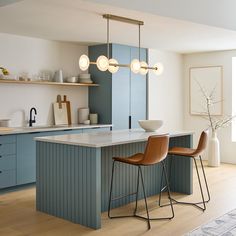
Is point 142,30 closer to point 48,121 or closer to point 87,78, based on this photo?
point 87,78

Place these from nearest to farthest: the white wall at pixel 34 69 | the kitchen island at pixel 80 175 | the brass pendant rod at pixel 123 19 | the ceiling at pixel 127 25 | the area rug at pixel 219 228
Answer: the area rug at pixel 219 228 → the kitchen island at pixel 80 175 → the ceiling at pixel 127 25 → the brass pendant rod at pixel 123 19 → the white wall at pixel 34 69

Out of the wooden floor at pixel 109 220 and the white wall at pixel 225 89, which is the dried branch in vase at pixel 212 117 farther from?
the wooden floor at pixel 109 220

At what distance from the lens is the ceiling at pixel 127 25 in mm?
4086

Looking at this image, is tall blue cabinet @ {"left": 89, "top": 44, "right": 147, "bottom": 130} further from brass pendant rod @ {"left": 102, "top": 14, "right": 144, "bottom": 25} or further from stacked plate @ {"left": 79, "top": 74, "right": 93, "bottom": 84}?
brass pendant rod @ {"left": 102, "top": 14, "right": 144, "bottom": 25}

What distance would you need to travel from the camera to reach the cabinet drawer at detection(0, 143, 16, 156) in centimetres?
502

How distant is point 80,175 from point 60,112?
276 centimetres

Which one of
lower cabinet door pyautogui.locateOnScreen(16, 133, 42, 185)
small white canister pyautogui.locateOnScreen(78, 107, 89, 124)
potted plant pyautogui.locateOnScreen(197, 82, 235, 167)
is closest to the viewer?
lower cabinet door pyautogui.locateOnScreen(16, 133, 42, 185)

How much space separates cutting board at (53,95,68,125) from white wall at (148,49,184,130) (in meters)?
1.76

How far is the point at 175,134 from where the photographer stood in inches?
182

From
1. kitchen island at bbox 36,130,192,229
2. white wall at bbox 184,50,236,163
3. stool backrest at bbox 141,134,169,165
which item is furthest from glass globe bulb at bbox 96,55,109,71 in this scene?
white wall at bbox 184,50,236,163

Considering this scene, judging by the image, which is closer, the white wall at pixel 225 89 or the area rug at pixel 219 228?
the area rug at pixel 219 228

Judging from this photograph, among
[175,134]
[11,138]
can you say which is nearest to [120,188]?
[175,134]

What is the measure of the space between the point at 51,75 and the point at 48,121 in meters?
0.77

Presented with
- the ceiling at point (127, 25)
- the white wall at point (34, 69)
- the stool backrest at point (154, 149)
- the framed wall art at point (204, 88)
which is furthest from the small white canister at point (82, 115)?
the stool backrest at point (154, 149)
